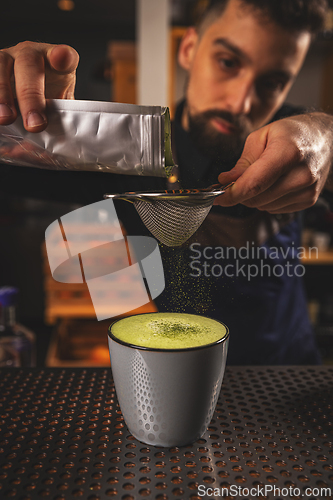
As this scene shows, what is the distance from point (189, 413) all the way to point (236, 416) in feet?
0.34

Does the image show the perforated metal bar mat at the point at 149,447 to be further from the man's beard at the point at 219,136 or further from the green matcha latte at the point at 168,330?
the man's beard at the point at 219,136

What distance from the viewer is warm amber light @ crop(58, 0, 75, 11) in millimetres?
2666

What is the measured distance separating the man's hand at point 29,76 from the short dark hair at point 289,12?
31.4 inches

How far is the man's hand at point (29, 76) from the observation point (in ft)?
1.66

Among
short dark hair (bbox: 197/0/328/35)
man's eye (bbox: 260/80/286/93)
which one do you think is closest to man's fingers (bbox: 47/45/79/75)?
man's eye (bbox: 260/80/286/93)

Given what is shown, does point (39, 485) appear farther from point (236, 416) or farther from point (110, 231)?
point (110, 231)

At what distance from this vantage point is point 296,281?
1210 millimetres

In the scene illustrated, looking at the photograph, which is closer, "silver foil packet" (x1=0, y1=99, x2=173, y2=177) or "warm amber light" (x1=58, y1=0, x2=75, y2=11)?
"silver foil packet" (x1=0, y1=99, x2=173, y2=177)

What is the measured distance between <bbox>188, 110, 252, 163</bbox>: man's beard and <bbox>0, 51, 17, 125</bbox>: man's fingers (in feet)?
1.13

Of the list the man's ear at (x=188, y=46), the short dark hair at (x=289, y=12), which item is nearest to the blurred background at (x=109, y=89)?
the man's ear at (x=188, y=46)

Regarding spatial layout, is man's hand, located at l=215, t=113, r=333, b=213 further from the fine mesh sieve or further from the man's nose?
the man's nose

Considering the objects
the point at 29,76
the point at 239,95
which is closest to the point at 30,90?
the point at 29,76

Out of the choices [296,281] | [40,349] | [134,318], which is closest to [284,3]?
[296,281]

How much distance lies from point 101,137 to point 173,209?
0.14 m
